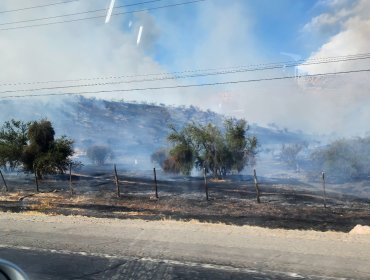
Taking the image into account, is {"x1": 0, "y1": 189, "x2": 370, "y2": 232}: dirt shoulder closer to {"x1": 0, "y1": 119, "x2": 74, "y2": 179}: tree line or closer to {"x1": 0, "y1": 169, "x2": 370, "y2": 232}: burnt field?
{"x1": 0, "y1": 169, "x2": 370, "y2": 232}: burnt field

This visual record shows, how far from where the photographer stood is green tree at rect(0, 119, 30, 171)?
3653cm

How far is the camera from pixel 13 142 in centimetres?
3728

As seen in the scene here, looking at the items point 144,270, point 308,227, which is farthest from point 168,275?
point 308,227

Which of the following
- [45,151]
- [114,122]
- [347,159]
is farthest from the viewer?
[114,122]

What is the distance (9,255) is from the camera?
8820 millimetres

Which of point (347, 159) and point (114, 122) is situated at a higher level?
point (114, 122)

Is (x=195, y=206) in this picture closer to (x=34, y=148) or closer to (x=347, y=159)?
(x=34, y=148)

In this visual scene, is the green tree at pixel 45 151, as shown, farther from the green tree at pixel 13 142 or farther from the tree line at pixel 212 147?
the tree line at pixel 212 147

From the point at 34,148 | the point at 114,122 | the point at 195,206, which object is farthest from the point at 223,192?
the point at 114,122

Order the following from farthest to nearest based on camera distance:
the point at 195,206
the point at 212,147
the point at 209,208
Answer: the point at 212,147
the point at 195,206
the point at 209,208

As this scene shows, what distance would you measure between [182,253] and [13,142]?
3212 cm

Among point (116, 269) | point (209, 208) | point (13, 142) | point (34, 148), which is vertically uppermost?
point (13, 142)

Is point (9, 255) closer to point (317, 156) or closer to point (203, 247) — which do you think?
point (203, 247)

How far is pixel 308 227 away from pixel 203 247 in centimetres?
630
